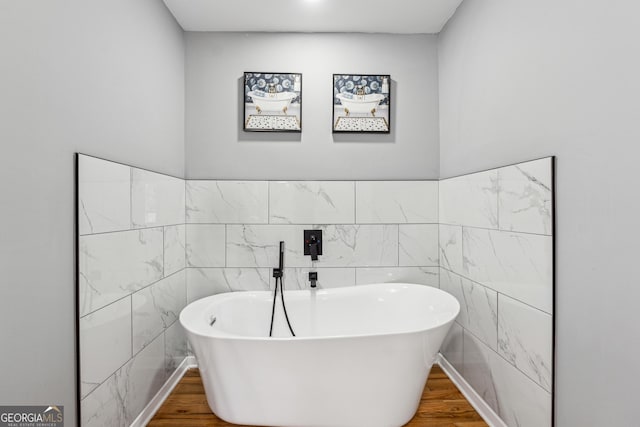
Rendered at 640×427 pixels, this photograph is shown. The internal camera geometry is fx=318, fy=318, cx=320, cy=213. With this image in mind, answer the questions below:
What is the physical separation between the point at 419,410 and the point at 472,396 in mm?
364

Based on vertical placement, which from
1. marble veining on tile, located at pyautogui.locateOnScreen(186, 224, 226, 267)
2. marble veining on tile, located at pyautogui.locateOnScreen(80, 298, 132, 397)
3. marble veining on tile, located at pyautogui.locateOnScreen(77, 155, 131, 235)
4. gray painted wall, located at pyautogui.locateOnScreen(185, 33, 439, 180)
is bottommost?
marble veining on tile, located at pyautogui.locateOnScreen(80, 298, 132, 397)

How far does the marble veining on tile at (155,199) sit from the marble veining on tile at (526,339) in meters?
2.01

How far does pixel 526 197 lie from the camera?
1484 mm

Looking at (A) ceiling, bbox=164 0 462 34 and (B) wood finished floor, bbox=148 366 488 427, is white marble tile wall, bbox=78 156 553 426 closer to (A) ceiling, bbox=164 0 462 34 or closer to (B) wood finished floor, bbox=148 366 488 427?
(B) wood finished floor, bbox=148 366 488 427

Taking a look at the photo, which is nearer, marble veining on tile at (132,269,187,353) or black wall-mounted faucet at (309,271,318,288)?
marble veining on tile at (132,269,187,353)

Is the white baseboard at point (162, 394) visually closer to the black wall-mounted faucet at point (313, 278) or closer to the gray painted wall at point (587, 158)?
the black wall-mounted faucet at point (313, 278)

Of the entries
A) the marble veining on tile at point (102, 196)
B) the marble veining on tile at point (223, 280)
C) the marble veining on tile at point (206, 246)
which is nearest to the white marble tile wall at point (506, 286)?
the marble veining on tile at point (223, 280)

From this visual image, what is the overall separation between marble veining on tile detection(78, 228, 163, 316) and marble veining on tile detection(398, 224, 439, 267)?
1729 mm

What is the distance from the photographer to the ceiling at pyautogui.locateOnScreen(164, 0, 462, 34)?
83.2 inches

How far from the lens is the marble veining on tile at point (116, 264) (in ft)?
4.33

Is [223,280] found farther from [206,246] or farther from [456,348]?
[456,348]

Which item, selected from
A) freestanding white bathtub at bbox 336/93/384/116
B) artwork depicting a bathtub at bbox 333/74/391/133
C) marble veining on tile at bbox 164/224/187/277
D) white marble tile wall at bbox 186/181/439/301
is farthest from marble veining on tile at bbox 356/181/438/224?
marble veining on tile at bbox 164/224/187/277

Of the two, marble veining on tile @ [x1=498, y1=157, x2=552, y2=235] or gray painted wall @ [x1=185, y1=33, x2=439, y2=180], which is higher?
gray painted wall @ [x1=185, y1=33, x2=439, y2=180]

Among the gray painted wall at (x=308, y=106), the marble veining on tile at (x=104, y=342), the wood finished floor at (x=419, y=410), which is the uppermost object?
the gray painted wall at (x=308, y=106)
